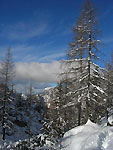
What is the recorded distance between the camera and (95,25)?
38.5ft

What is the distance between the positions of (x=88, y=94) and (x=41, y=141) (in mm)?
4708

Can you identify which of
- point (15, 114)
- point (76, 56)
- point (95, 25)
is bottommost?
point (15, 114)

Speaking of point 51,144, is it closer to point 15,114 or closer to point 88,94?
point 88,94

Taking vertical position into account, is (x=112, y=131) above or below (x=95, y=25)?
below

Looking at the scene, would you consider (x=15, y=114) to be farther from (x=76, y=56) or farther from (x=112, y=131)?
(x=112, y=131)

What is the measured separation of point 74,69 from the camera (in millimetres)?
12031

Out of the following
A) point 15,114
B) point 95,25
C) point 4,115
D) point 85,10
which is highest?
point 85,10

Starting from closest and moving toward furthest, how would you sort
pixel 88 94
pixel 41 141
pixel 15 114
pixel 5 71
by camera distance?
pixel 41 141 < pixel 88 94 < pixel 5 71 < pixel 15 114

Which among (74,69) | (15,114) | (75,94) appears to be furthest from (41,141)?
(15,114)

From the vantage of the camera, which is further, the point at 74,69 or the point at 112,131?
the point at 74,69

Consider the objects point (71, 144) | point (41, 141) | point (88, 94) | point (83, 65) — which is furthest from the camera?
point (83, 65)

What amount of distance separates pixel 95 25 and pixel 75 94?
5.72 m

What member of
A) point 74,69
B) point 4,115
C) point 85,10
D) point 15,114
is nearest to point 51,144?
point 74,69

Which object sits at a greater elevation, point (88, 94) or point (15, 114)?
point (88, 94)
